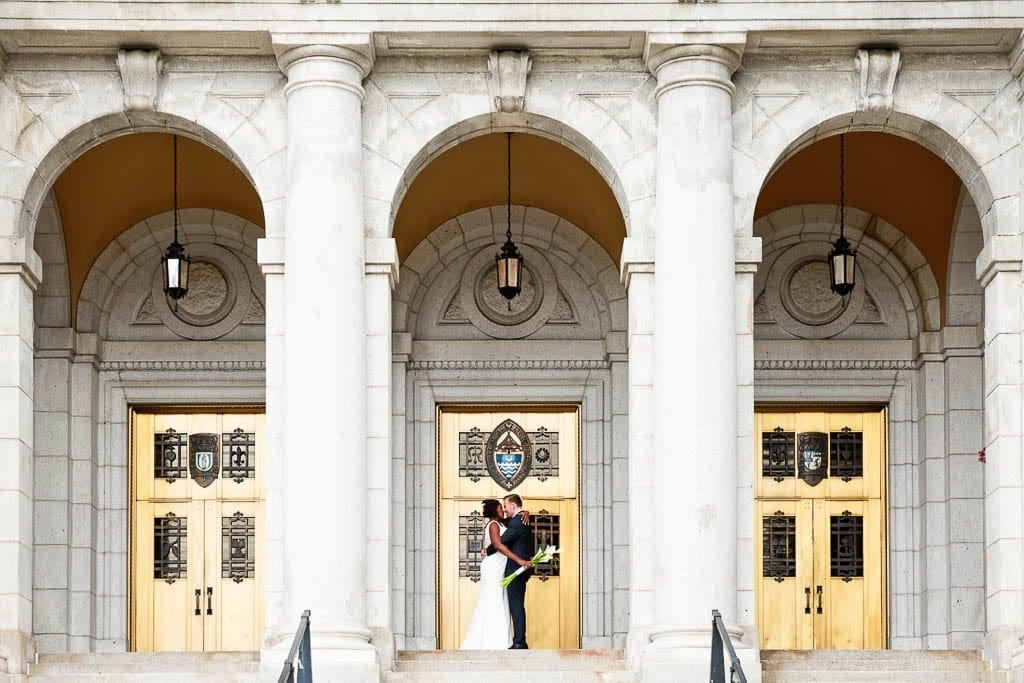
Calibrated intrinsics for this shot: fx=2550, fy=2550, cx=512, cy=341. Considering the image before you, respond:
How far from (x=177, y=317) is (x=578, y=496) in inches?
175

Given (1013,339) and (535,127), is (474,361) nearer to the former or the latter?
(535,127)

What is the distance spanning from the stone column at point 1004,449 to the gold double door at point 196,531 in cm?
785

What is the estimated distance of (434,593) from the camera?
25484mm

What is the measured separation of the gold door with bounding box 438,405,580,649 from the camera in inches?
1010

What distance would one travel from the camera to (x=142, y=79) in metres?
21.8

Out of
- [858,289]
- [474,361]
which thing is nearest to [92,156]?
[474,361]

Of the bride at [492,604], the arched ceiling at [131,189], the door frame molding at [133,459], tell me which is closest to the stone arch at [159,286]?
the arched ceiling at [131,189]

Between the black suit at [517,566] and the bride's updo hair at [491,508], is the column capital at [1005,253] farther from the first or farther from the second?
the bride's updo hair at [491,508]

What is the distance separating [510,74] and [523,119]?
447mm

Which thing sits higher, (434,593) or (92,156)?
(92,156)

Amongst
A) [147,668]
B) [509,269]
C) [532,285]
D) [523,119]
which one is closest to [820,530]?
[532,285]

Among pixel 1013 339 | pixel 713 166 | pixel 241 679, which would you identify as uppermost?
pixel 713 166

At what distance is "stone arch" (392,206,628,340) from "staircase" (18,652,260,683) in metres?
5.38

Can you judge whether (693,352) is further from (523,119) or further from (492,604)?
(492,604)
